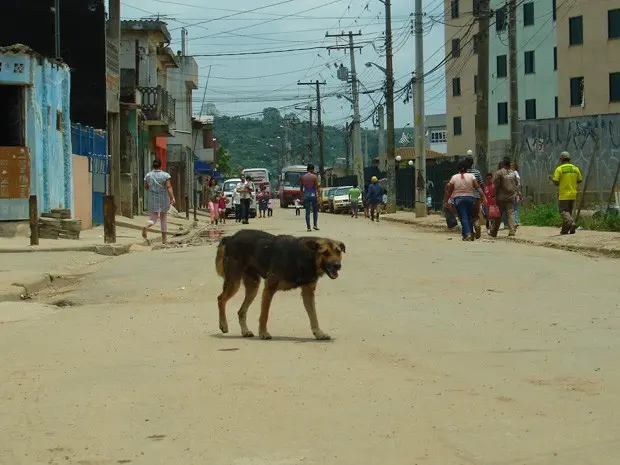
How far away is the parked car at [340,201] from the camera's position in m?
Answer: 63.7

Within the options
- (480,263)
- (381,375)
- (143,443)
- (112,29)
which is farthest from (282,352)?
(112,29)

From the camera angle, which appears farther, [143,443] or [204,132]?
[204,132]

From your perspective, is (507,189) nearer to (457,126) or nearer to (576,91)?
(576,91)

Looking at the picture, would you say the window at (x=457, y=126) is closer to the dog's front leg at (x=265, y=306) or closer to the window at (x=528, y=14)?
the window at (x=528, y=14)

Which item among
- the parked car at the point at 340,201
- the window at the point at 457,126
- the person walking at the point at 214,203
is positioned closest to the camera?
the person walking at the point at 214,203

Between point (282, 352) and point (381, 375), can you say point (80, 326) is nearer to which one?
point (282, 352)

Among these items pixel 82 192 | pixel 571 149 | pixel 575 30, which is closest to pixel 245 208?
pixel 82 192

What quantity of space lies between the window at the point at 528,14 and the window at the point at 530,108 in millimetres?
5087

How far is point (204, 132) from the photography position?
9788 centimetres

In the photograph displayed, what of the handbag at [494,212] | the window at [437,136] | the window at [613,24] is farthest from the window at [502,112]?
the window at [437,136]

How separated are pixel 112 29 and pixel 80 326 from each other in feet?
103

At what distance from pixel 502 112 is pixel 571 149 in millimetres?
44719

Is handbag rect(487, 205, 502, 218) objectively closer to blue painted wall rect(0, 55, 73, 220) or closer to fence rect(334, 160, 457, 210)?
blue painted wall rect(0, 55, 73, 220)

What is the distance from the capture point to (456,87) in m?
92.2
